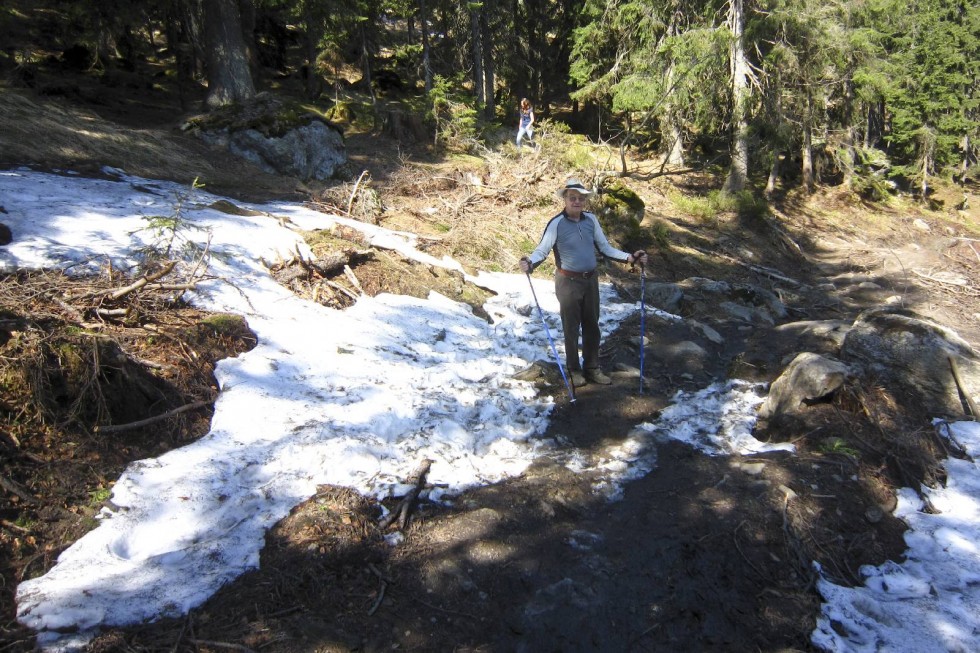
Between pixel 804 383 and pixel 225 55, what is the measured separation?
1588 centimetres

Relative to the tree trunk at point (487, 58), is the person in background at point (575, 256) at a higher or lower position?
lower

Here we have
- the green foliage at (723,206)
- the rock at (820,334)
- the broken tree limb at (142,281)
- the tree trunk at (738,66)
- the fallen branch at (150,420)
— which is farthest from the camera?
the green foliage at (723,206)

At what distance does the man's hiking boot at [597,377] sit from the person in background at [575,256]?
1.57 feet

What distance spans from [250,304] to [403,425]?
2830 mm

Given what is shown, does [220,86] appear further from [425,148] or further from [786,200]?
[786,200]

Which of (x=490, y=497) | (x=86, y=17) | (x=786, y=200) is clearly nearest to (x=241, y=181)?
(x=86, y=17)

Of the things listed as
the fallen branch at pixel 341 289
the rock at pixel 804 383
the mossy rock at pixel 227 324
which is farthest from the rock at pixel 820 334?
the mossy rock at pixel 227 324

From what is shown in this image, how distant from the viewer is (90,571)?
10.7 feet

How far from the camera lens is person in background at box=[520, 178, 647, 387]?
20.4 ft

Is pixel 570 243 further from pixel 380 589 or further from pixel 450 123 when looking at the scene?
pixel 450 123

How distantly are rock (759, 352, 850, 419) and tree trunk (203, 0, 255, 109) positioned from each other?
1511cm

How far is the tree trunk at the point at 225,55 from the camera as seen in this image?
563 inches

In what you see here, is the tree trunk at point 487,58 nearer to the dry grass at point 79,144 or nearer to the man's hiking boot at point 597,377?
the dry grass at point 79,144

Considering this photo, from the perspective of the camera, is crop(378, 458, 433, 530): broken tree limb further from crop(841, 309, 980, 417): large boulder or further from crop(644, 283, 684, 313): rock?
crop(644, 283, 684, 313): rock
